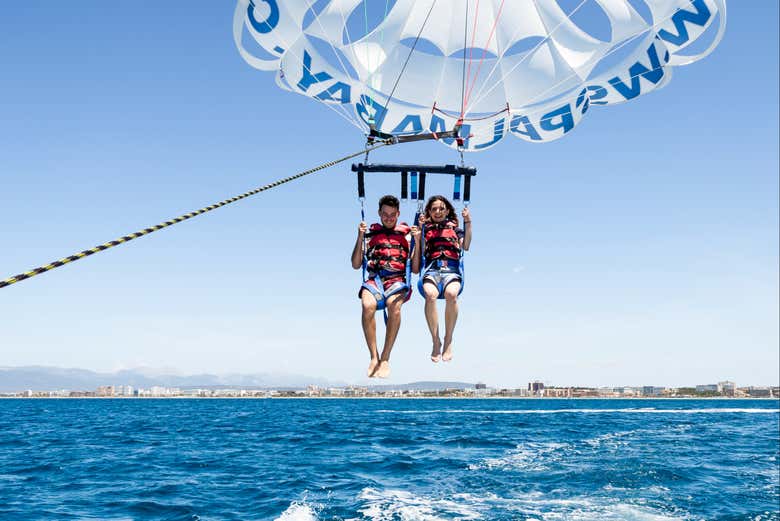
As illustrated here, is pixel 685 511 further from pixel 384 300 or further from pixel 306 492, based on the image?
pixel 384 300

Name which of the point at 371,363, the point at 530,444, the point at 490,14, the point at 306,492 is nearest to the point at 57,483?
the point at 306,492

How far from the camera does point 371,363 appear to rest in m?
9.10

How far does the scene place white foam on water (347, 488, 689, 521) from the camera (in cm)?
1641

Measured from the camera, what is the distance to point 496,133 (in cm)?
1200

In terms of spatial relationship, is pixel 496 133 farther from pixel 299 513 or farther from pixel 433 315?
pixel 299 513

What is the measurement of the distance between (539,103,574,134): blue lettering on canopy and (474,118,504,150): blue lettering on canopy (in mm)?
735

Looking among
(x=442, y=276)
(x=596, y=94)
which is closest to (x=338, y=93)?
(x=442, y=276)

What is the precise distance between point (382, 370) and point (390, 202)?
2.53 metres

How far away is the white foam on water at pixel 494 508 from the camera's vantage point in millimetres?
16406

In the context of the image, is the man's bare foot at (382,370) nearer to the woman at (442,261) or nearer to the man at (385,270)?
the man at (385,270)

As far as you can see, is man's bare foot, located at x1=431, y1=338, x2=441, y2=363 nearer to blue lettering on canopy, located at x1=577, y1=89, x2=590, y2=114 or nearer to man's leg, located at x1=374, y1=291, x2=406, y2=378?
man's leg, located at x1=374, y1=291, x2=406, y2=378

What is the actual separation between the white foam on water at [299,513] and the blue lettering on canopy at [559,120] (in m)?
11.1

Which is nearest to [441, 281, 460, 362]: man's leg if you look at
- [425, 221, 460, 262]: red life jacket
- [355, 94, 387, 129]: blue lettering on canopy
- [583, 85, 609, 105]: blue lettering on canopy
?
[425, 221, 460, 262]: red life jacket

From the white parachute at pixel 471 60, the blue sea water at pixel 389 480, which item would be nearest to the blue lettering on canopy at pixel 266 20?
the white parachute at pixel 471 60
